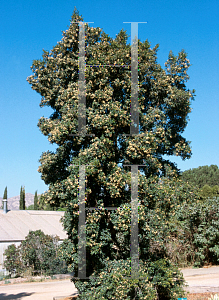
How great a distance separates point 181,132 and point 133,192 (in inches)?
166

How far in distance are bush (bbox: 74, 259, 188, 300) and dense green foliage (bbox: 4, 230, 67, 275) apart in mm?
12128

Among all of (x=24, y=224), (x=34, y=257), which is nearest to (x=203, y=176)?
(x=24, y=224)

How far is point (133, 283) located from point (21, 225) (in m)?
19.1

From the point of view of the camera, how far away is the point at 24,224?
26281 mm

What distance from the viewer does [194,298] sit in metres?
10.4

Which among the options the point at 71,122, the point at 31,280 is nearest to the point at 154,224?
the point at 71,122

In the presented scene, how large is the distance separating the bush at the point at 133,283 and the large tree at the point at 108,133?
301mm

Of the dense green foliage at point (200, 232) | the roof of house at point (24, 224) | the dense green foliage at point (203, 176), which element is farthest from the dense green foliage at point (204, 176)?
the dense green foliage at point (200, 232)

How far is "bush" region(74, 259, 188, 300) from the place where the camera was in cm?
869

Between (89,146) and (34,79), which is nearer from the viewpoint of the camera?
(89,146)

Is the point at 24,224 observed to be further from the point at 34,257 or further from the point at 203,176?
the point at 203,176

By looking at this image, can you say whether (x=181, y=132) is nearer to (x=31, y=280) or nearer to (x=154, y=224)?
(x=154, y=224)

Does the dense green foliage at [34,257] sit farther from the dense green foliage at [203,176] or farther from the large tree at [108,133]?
the dense green foliage at [203,176]

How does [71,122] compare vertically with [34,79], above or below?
below
